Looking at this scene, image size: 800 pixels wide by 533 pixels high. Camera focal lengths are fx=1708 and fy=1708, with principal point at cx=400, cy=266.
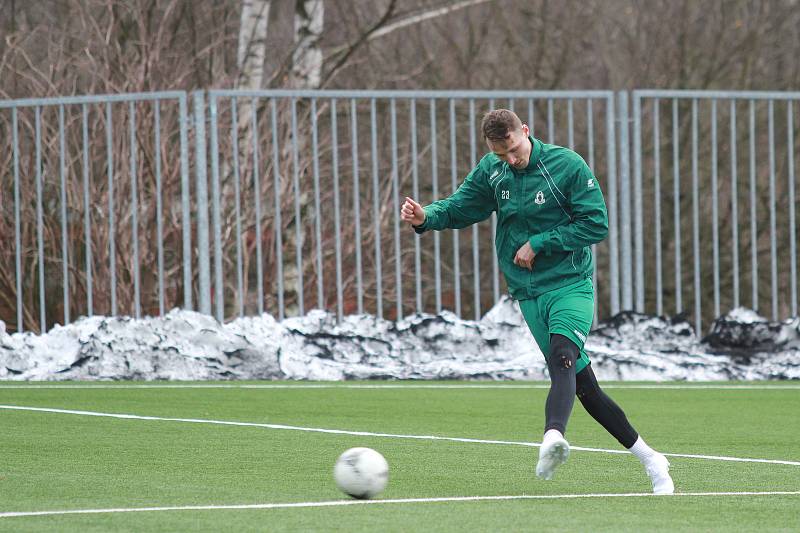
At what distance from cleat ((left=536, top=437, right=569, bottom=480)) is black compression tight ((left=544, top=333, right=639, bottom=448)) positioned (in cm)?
19

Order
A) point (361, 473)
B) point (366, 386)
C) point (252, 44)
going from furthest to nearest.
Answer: point (252, 44) → point (366, 386) → point (361, 473)

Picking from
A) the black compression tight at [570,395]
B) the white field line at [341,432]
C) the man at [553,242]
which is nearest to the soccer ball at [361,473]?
the black compression tight at [570,395]

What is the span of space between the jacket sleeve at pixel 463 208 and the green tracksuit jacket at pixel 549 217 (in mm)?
221

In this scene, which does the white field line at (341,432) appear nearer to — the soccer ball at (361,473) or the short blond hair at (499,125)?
the short blond hair at (499,125)

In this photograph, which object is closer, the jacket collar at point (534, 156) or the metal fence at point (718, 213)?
the jacket collar at point (534, 156)

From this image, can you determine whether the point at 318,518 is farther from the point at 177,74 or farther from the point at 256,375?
the point at 177,74

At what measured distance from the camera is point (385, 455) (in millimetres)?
Result: 8328

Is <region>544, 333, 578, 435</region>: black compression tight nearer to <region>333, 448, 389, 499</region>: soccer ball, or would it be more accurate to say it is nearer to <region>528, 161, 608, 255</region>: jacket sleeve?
<region>528, 161, 608, 255</region>: jacket sleeve

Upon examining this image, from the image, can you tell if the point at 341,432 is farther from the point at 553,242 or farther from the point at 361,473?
the point at 361,473

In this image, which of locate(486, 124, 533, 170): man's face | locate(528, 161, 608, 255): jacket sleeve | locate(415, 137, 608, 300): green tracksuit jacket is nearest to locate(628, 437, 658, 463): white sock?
locate(415, 137, 608, 300): green tracksuit jacket

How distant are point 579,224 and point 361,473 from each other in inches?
63.0

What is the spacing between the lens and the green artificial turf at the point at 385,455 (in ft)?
19.7

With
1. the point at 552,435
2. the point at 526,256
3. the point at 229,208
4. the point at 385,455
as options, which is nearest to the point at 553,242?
the point at 526,256

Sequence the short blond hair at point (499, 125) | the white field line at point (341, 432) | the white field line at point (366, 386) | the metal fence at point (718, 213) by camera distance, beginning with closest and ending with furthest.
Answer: the short blond hair at point (499, 125), the white field line at point (341, 432), the white field line at point (366, 386), the metal fence at point (718, 213)
